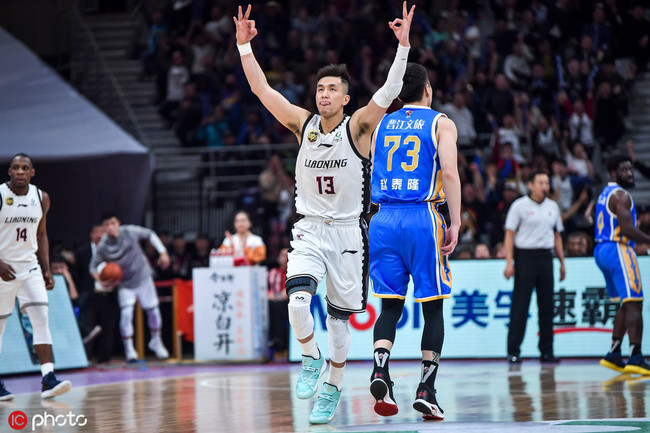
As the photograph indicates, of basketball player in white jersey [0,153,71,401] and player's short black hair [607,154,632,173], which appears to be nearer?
basketball player in white jersey [0,153,71,401]

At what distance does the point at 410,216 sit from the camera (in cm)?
729

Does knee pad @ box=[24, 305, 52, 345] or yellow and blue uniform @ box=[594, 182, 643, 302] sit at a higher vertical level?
yellow and blue uniform @ box=[594, 182, 643, 302]

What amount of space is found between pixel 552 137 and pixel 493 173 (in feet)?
5.22

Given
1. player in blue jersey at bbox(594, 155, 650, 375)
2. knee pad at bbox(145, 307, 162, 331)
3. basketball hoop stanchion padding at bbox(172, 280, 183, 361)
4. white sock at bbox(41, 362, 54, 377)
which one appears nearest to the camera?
white sock at bbox(41, 362, 54, 377)

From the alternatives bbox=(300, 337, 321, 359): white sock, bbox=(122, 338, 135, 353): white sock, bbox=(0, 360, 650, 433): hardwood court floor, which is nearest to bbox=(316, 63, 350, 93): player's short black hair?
bbox=(300, 337, 321, 359): white sock

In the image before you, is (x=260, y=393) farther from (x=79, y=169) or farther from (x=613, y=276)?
(x=79, y=169)

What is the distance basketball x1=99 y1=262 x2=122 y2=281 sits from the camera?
48.6ft

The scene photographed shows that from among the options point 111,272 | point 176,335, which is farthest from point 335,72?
point 176,335

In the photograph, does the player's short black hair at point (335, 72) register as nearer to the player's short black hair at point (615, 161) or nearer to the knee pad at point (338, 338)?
the knee pad at point (338, 338)

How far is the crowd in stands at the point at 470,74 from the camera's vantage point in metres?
17.0

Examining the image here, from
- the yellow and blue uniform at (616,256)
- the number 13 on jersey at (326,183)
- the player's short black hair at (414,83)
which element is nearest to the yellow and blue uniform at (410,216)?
the player's short black hair at (414,83)

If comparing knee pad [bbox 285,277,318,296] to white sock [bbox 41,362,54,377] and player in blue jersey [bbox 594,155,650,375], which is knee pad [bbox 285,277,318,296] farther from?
player in blue jersey [bbox 594,155,650,375]

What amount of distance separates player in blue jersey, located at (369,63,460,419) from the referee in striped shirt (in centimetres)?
536

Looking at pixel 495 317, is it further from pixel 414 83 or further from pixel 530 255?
pixel 414 83
